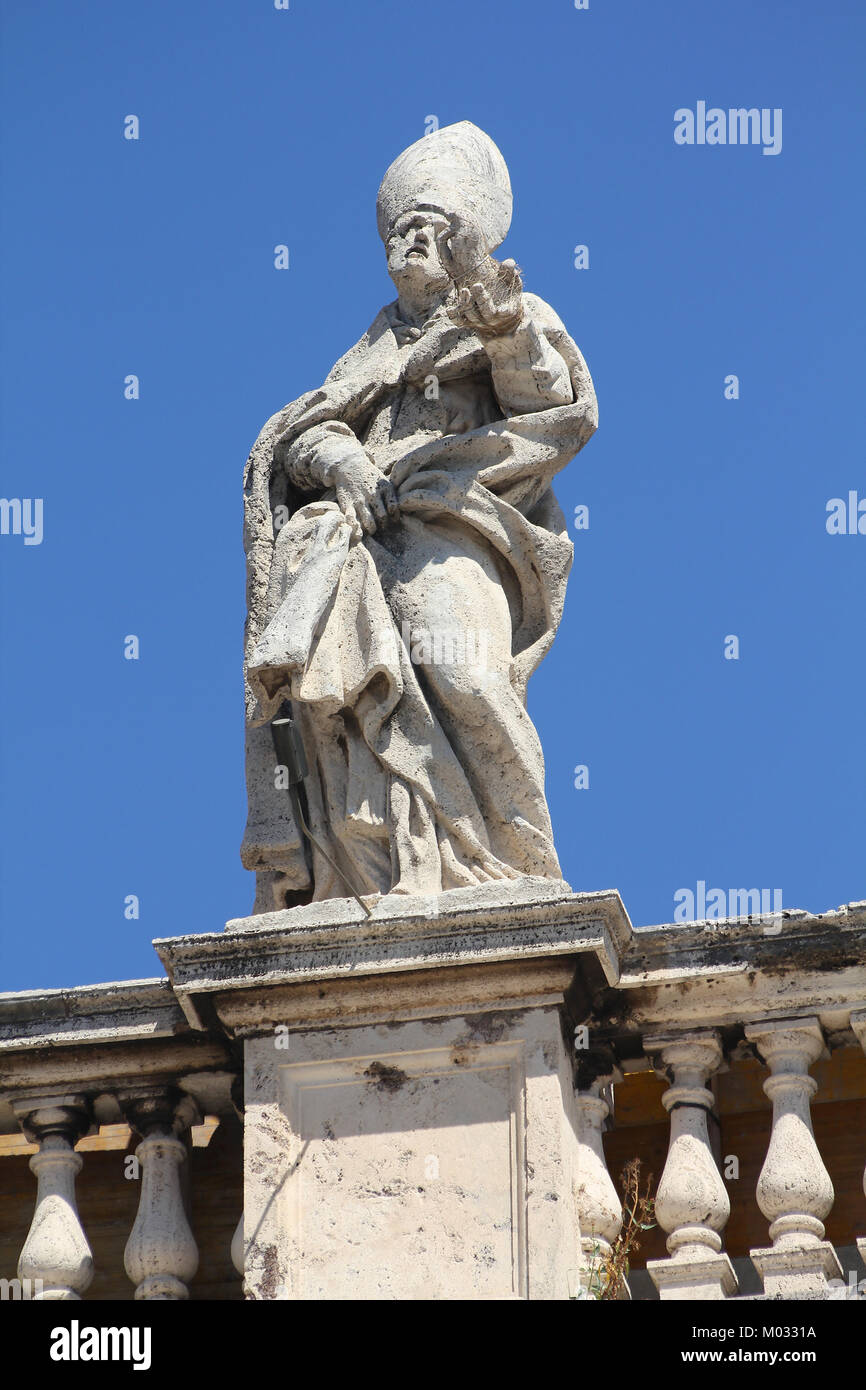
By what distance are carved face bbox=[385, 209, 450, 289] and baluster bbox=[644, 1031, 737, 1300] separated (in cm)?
330

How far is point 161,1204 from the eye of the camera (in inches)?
425

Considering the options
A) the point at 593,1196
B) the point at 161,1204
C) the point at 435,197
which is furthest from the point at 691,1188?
the point at 435,197

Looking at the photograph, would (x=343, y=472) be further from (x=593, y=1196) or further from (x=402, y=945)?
(x=593, y=1196)

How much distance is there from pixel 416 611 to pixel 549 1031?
178 cm

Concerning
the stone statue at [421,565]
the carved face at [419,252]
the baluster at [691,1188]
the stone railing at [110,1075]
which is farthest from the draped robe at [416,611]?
the baluster at [691,1188]

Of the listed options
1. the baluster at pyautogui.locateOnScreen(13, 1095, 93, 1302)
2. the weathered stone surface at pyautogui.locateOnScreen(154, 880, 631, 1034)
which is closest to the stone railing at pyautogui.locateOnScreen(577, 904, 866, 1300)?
the weathered stone surface at pyautogui.locateOnScreen(154, 880, 631, 1034)

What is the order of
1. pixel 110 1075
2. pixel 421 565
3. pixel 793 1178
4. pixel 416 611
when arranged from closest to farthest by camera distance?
pixel 793 1178, pixel 110 1075, pixel 416 611, pixel 421 565

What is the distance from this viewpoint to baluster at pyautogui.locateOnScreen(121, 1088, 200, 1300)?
10625 millimetres

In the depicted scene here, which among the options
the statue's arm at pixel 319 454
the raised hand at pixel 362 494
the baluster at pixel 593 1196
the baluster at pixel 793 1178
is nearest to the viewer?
the baluster at pixel 793 1178

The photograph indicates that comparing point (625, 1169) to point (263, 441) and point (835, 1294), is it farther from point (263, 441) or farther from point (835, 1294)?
point (263, 441)

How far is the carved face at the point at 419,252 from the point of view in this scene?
12.1 metres

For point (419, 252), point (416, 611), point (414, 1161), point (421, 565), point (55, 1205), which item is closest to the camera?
point (414, 1161)

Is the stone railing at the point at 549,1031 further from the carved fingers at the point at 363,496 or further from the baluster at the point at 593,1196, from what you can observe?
the carved fingers at the point at 363,496
